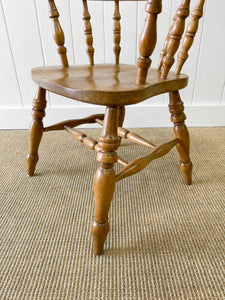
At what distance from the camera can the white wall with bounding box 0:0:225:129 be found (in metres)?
1.14

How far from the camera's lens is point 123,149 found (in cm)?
118

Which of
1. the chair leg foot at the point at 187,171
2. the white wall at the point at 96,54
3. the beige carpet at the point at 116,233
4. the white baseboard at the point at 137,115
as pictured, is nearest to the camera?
the beige carpet at the point at 116,233

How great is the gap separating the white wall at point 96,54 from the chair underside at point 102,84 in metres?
0.47

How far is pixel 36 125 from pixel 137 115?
0.66 metres

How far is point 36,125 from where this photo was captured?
0.87 m

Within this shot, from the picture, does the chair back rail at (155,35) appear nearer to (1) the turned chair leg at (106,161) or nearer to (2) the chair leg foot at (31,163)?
(1) the turned chair leg at (106,161)

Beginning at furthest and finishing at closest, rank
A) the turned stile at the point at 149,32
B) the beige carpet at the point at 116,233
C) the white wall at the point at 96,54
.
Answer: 1. the white wall at the point at 96,54
2. the beige carpet at the point at 116,233
3. the turned stile at the point at 149,32

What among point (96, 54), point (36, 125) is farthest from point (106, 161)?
point (96, 54)

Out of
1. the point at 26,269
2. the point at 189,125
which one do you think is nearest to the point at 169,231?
the point at 26,269

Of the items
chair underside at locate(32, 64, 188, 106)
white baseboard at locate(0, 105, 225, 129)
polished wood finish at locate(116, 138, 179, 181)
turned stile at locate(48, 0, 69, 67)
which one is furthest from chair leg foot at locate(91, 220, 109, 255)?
white baseboard at locate(0, 105, 225, 129)

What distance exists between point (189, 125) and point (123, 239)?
927mm

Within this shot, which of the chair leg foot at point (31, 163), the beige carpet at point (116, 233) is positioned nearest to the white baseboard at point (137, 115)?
the beige carpet at point (116, 233)

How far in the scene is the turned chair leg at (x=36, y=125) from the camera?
83 centimetres

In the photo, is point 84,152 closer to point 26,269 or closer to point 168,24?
point 26,269
